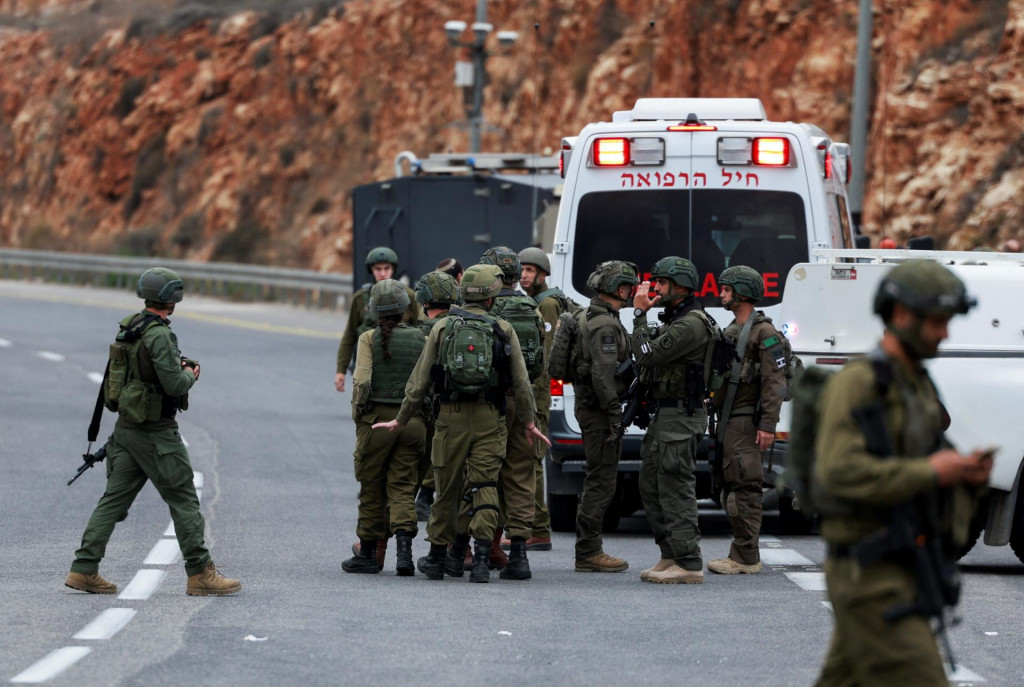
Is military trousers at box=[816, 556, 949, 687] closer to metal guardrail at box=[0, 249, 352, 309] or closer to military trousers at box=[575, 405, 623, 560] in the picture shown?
military trousers at box=[575, 405, 623, 560]

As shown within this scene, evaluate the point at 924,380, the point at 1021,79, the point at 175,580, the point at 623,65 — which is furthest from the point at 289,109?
the point at 924,380

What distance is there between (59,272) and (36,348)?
17.5 m

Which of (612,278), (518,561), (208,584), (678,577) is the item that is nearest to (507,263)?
(612,278)

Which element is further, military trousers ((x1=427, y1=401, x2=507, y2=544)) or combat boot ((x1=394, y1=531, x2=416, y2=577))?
combat boot ((x1=394, y1=531, x2=416, y2=577))

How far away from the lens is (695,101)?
1380cm

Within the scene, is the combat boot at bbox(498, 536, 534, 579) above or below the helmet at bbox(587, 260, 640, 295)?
below

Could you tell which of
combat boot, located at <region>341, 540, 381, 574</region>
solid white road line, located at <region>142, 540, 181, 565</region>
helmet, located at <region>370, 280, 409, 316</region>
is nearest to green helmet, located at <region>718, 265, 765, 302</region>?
helmet, located at <region>370, 280, 409, 316</region>

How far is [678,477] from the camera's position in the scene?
33.0 feet

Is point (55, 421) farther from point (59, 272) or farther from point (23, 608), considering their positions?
point (59, 272)

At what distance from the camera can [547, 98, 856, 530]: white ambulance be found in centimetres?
1196

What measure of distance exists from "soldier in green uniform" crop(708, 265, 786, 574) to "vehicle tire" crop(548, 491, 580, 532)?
2147 millimetres

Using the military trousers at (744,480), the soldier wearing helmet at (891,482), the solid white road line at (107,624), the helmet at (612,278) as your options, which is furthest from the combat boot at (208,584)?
the soldier wearing helmet at (891,482)

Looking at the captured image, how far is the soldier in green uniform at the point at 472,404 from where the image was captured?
32.2 feet

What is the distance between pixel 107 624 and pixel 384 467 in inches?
95.6
